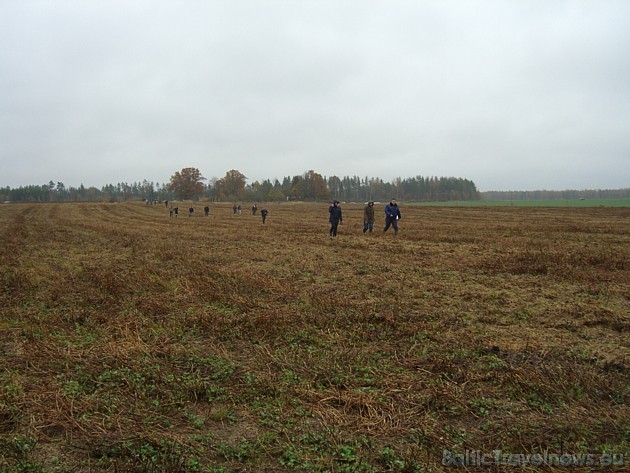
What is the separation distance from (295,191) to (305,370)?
109807mm

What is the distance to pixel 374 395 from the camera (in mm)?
3803

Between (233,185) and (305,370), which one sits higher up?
(233,185)

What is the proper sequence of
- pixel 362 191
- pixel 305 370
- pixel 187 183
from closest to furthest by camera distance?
pixel 305 370, pixel 187 183, pixel 362 191

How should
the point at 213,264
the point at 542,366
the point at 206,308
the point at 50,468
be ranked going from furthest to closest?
the point at 213,264, the point at 206,308, the point at 542,366, the point at 50,468

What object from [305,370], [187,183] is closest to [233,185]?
[187,183]

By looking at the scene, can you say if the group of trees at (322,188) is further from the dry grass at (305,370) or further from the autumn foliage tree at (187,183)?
the dry grass at (305,370)

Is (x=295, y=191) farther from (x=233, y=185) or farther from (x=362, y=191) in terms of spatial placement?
(x=362, y=191)

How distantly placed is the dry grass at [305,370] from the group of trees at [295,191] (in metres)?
104

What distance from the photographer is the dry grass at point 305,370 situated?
3.06 m

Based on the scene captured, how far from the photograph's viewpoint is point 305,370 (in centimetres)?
436

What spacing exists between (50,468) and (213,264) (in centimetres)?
858

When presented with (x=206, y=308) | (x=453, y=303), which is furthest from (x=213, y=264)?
(x=453, y=303)

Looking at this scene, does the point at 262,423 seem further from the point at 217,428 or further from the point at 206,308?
the point at 206,308

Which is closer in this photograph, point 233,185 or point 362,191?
point 233,185
